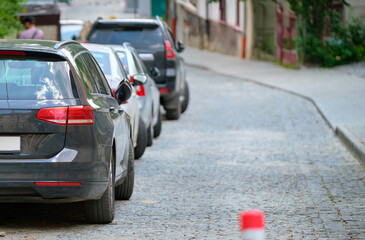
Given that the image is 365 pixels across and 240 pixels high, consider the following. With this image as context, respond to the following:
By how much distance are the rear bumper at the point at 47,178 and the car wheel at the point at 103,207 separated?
357 mm

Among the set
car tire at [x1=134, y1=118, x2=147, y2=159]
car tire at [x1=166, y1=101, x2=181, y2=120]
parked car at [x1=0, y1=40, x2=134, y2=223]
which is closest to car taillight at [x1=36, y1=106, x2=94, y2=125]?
parked car at [x1=0, y1=40, x2=134, y2=223]

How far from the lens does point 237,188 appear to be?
9.70 meters

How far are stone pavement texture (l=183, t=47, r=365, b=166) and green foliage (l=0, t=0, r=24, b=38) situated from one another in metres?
6.58

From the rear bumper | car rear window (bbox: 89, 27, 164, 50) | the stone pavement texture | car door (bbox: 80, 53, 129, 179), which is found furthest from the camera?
car rear window (bbox: 89, 27, 164, 50)

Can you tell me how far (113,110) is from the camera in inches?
310

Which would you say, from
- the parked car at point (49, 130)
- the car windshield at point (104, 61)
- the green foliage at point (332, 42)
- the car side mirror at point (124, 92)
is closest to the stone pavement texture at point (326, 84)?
the green foliage at point (332, 42)

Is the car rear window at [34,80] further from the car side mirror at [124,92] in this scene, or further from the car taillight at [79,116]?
the car side mirror at [124,92]

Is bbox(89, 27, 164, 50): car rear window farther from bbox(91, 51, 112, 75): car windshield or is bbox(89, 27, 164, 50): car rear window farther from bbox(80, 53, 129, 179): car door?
bbox(80, 53, 129, 179): car door

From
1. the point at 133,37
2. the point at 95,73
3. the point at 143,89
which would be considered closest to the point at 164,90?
the point at 133,37

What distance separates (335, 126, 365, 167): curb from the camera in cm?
1185

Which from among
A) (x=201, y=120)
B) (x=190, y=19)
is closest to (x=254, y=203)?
(x=201, y=120)

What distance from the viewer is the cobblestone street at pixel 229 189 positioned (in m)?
7.46

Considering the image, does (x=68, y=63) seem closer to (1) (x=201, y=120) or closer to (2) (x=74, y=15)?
(1) (x=201, y=120)

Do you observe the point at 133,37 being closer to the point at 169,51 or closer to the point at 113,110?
the point at 169,51
